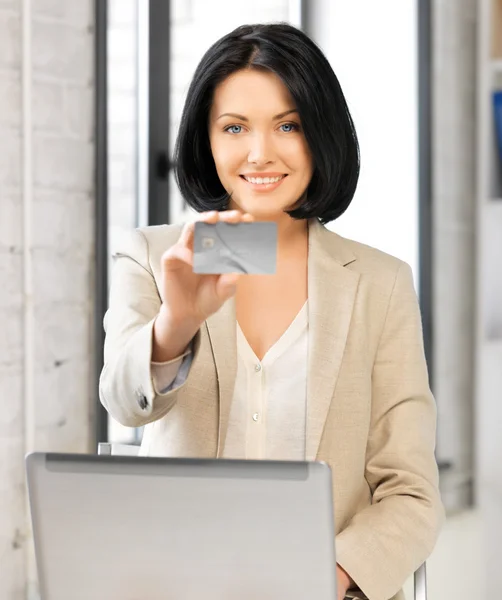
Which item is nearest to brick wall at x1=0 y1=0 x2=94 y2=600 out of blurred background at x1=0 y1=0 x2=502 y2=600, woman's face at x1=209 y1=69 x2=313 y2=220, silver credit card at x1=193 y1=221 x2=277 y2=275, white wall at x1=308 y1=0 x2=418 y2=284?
blurred background at x1=0 y1=0 x2=502 y2=600

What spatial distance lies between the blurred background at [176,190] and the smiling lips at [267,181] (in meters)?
0.78

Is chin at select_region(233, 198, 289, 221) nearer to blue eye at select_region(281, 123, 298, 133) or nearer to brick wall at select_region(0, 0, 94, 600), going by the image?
blue eye at select_region(281, 123, 298, 133)

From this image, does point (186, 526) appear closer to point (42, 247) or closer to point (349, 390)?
point (349, 390)

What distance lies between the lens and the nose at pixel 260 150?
1146 millimetres

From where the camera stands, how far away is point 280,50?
118cm

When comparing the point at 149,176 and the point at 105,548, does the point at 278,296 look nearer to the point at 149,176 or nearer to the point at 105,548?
the point at 105,548

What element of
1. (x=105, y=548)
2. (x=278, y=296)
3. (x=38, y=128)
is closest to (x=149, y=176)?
(x=38, y=128)

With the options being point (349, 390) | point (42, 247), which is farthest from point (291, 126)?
point (42, 247)

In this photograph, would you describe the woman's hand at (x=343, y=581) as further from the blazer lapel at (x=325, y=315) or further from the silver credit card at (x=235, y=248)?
the silver credit card at (x=235, y=248)

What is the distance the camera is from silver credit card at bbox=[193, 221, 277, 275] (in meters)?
0.85

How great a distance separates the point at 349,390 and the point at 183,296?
1.05 ft

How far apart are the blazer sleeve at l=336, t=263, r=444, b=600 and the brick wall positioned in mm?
→ 826

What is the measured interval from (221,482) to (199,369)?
0.42 metres

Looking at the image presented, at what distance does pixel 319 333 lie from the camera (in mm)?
1216
